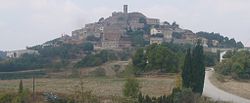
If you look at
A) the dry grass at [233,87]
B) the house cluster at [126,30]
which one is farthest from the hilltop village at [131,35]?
the dry grass at [233,87]

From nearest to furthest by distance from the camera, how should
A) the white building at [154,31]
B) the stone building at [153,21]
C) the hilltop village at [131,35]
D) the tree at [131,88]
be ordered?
1. the tree at [131,88]
2. the hilltop village at [131,35]
3. the white building at [154,31]
4. the stone building at [153,21]

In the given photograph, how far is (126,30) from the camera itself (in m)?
139

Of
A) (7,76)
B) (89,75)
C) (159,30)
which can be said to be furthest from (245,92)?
(159,30)

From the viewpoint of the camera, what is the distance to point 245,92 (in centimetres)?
3922

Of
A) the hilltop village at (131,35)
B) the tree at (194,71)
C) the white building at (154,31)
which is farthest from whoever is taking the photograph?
the white building at (154,31)

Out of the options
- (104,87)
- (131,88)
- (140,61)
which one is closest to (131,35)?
(140,61)

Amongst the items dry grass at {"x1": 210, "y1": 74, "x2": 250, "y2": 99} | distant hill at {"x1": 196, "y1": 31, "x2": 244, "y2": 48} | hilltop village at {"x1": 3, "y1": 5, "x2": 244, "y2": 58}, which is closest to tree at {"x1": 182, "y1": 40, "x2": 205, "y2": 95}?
dry grass at {"x1": 210, "y1": 74, "x2": 250, "y2": 99}

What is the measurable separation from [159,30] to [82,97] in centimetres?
12321

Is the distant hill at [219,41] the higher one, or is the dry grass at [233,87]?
the distant hill at [219,41]

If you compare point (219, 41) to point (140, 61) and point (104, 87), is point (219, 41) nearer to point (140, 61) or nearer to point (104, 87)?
A: point (140, 61)

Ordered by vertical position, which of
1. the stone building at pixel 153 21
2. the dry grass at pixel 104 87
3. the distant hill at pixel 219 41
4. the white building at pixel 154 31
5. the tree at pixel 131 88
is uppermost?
the stone building at pixel 153 21

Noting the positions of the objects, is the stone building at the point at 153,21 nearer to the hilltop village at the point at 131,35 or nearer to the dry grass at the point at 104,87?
the hilltop village at the point at 131,35

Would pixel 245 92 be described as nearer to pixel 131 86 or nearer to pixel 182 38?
pixel 131 86

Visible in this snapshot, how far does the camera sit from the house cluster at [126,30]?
123 metres
